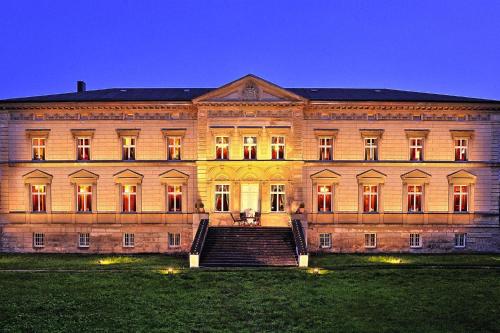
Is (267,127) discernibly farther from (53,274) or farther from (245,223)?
(53,274)

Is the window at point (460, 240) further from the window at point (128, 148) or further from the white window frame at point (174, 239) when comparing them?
the window at point (128, 148)

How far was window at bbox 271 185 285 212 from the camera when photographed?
32.3m

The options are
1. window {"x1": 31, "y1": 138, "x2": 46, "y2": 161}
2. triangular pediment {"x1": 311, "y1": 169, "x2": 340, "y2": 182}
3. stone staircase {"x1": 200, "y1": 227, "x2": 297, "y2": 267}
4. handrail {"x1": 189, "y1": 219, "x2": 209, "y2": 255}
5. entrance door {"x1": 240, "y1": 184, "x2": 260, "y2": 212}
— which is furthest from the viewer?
window {"x1": 31, "y1": 138, "x2": 46, "y2": 161}

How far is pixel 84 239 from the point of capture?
32812 mm

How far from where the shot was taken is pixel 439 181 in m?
32.8

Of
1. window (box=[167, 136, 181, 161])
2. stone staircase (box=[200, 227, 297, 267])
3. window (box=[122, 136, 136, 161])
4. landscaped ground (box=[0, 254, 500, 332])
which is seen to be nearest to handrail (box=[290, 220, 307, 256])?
stone staircase (box=[200, 227, 297, 267])

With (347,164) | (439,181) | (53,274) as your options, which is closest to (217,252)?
(53,274)

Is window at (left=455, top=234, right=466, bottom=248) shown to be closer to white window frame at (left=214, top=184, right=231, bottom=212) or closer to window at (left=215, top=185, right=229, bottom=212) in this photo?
white window frame at (left=214, top=184, right=231, bottom=212)

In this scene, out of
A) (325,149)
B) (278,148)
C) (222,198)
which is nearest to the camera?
(278,148)

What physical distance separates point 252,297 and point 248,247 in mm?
9128

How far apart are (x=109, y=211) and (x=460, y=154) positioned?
2814 centimetres

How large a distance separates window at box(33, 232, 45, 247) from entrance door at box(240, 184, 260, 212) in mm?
15850

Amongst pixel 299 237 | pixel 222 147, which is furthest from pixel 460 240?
pixel 222 147

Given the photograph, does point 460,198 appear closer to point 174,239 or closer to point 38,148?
point 174,239
